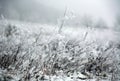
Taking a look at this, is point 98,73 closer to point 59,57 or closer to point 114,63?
point 114,63

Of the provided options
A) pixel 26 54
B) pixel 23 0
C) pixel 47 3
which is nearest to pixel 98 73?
pixel 26 54

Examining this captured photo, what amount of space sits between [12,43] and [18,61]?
0.72 metres

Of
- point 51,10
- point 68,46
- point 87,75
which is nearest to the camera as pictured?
point 87,75

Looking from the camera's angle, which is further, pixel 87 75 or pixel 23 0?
pixel 23 0

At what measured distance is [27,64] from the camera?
13.1ft

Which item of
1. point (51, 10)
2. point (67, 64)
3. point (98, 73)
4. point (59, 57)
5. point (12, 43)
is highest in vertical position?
point (51, 10)

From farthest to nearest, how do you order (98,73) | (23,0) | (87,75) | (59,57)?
(23,0) → (98,73) → (87,75) → (59,57)

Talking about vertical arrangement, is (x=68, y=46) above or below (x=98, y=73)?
above

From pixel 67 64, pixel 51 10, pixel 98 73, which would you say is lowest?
pixel 98 73

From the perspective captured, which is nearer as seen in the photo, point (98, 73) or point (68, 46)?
point (98, 73)

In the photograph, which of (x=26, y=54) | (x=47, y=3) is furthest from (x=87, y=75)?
(x=47, y=3)

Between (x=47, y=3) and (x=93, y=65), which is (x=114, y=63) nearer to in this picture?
(x=93, y=65)

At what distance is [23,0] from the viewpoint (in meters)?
30.5

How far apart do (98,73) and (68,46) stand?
66.7 inches
